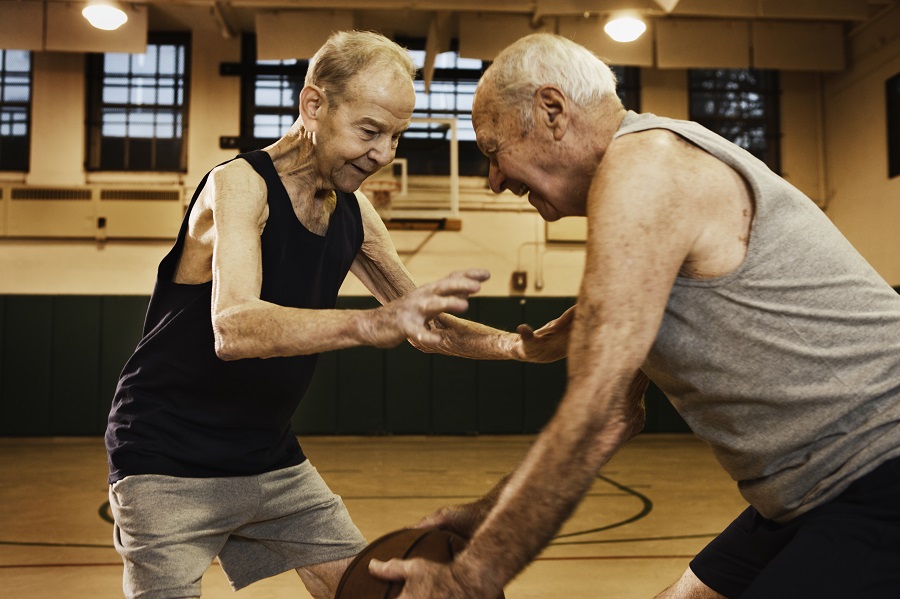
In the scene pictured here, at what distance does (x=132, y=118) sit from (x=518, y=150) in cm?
1031

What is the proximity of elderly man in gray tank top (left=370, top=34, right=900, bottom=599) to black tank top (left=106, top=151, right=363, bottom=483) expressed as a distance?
Result: 65 cm

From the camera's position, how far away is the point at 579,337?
4.41ft

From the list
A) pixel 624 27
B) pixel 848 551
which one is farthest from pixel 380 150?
pixel 624 27

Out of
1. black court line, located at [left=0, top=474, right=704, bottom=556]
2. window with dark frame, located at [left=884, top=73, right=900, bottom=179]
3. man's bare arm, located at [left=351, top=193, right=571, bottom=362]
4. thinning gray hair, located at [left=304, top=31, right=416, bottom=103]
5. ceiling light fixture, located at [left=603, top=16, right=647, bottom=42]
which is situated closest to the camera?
thinning gray hair, located at [left=304, top=31, right=416, bottom=103]

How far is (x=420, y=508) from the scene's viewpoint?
5.85 m

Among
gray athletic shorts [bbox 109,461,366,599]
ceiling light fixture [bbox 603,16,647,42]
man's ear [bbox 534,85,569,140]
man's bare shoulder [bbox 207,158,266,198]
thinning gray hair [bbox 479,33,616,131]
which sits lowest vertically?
gray athletic shorts [bbox 109,461,366,599]

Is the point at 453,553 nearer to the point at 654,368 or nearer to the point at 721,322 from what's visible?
the point at 654,368

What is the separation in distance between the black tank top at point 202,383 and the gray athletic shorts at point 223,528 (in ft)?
0.14

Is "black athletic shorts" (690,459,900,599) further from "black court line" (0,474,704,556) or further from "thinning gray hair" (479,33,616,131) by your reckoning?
"black court line" (0,474,704,556)

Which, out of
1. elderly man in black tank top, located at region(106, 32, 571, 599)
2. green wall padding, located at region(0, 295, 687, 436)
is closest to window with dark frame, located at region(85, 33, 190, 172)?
green wall padding, located at region(0, 295, 687, 436)

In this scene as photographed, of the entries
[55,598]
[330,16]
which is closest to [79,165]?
[330,16]

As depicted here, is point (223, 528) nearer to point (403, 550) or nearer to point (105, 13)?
point (403, 550)

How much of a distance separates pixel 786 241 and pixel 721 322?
0.18m

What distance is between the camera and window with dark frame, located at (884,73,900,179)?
976 centimetres
